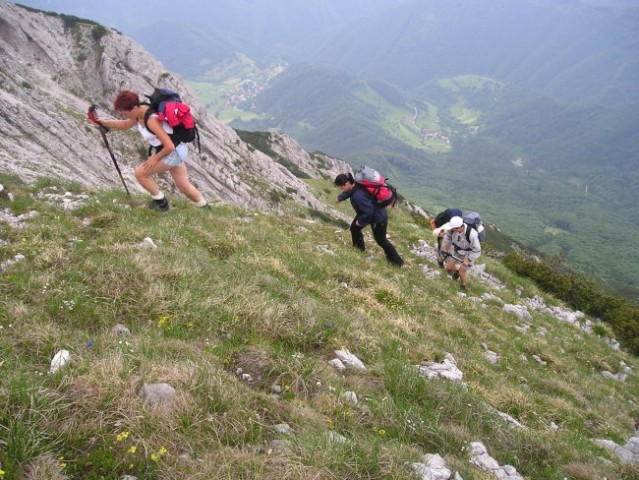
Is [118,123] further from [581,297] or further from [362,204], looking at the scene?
[581,297]

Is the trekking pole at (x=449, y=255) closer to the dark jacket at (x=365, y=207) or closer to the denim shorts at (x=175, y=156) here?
the dark jacket at (x=365, y=207)

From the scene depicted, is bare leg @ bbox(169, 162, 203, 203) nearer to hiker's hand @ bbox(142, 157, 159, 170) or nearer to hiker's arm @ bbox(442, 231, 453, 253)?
hiker's hand @ bbox(142, 157, 159, 170)

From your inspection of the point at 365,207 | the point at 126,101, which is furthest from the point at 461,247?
the point at 126,101

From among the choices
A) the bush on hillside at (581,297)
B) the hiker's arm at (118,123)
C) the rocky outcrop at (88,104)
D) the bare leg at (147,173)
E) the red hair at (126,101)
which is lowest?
the rocky outcrop at (88,104)

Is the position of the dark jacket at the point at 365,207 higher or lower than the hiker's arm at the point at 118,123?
lower

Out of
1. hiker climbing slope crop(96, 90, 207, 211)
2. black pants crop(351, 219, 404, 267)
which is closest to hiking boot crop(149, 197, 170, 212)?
hiker climbing slope crop(96, 90, 207, 211)

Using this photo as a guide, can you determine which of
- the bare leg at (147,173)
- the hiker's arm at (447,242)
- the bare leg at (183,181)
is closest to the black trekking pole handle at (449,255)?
the hiker's arm at (447,242)

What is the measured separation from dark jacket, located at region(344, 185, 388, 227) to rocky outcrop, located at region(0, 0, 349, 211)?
80.6ft

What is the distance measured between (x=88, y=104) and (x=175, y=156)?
60.8m

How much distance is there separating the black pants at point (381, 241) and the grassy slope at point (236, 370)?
2.75m

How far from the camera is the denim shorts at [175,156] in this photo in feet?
37.4

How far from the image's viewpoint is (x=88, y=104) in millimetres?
61688

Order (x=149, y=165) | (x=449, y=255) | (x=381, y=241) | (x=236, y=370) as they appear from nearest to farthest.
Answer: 1. (x=236, y=370)
2. (x=149, y=165)
3. (x=381, y=241)
4. (x=449, y=255)

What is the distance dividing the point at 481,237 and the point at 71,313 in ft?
45.0
